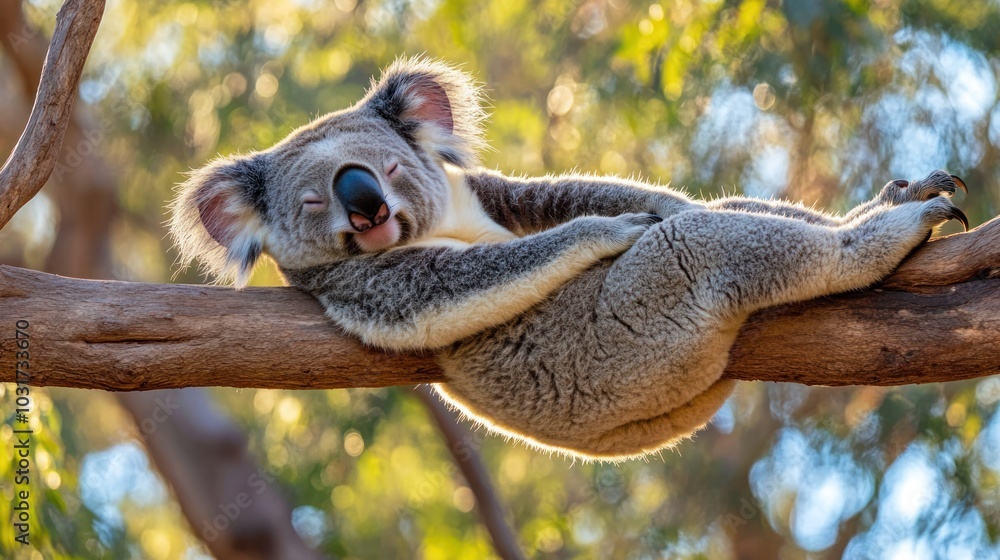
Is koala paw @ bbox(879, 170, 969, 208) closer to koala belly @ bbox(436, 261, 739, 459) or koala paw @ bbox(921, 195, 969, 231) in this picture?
koala paw @ bbox(921, 195, 969, 231)

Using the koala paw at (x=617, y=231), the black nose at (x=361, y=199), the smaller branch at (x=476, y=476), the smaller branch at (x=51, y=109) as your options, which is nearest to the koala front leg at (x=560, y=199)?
the koala paw at (x=617, y=231)

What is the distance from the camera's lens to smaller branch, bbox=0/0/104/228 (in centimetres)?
301

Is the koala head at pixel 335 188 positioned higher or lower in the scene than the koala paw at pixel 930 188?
lower

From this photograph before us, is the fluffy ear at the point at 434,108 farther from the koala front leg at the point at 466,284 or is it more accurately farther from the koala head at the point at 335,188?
the koala front leg at the point at 466,284

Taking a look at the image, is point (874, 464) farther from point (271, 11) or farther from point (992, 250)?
point (271, 11)

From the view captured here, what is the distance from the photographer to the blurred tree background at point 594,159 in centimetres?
684

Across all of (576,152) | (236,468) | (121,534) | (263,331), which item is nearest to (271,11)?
(576,152)

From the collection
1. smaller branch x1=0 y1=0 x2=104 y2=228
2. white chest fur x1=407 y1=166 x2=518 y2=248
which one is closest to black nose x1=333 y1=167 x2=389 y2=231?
white chest fur x1=407 y1=166 x2=518 y2=248

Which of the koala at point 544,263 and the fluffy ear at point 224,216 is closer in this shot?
the koala at point 544,263

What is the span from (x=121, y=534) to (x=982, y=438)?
6.86 meters

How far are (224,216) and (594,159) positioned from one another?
4920 mm
